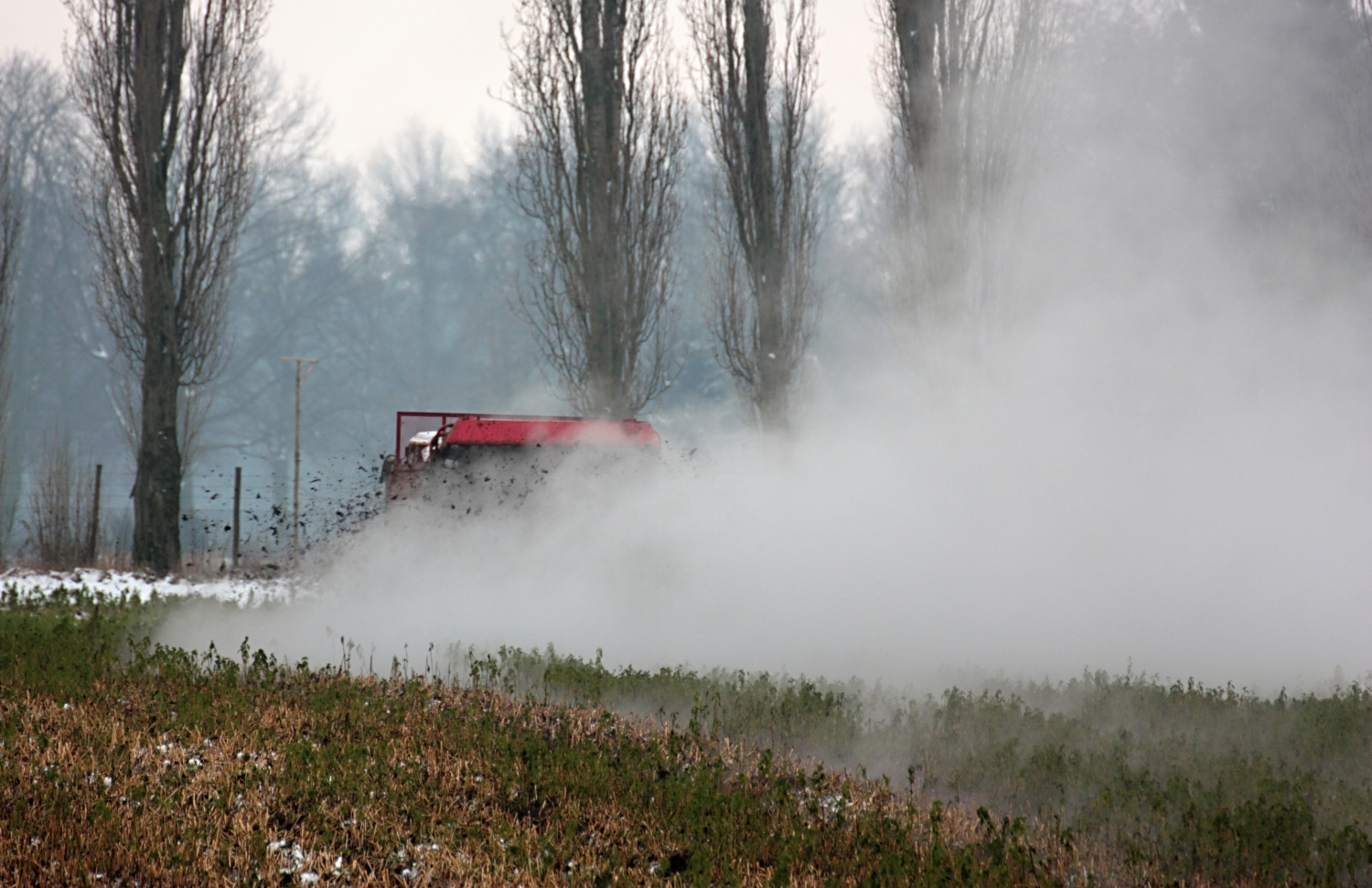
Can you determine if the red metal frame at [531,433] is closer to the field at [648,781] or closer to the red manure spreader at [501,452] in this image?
the red manure spreader at [501,452]

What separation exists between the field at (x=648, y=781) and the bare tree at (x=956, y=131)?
30.5 feet

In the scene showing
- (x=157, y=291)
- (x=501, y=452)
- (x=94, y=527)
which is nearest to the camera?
(x=501, y=452)

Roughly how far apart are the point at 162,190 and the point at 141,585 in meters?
5.82

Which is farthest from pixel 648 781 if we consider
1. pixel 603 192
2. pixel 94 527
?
pixel 94 527

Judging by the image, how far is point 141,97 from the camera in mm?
15750

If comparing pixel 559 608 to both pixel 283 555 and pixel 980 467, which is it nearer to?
pixel 980 467

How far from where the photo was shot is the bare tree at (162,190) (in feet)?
51.8

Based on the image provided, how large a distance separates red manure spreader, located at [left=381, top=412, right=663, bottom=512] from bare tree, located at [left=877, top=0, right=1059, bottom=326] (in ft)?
19.4

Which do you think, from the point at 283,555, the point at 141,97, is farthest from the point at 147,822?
the point at 283,555

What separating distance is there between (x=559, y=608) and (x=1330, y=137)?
14512 mm

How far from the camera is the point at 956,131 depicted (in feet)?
50.6

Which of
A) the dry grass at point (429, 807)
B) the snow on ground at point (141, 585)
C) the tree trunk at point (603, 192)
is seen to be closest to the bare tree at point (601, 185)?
the tree trunk at point (603, 192)

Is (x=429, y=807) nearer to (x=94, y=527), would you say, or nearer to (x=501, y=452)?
(x=501, y=452)

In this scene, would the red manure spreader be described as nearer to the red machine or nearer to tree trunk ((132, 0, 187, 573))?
the red machine
